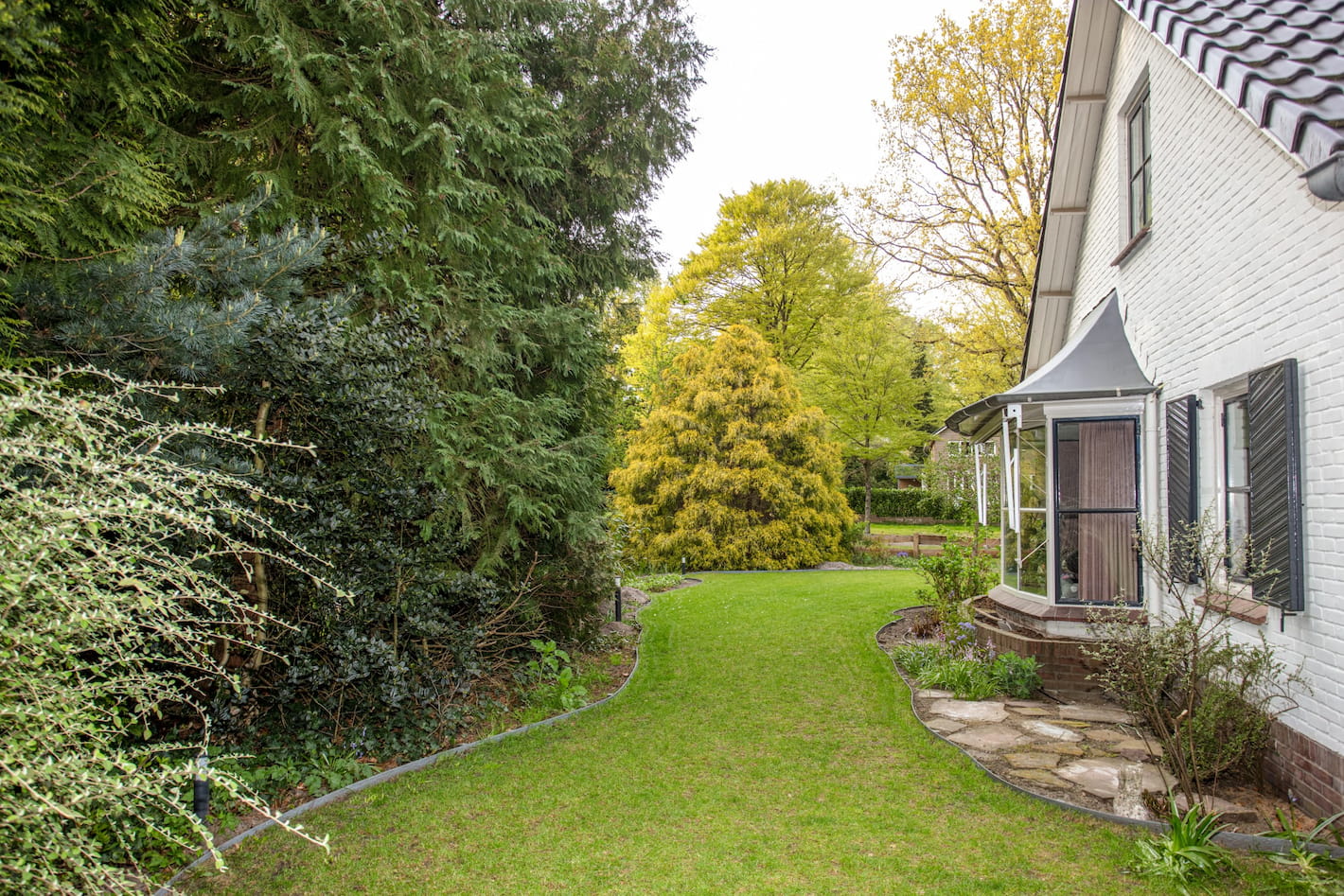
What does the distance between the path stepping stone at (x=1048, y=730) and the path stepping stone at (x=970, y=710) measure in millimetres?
247

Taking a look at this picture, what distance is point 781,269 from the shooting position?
87.5ft

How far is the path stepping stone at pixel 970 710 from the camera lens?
679 centimetres

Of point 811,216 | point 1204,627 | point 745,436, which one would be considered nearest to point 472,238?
point 1204,627

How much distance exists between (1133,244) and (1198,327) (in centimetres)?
183

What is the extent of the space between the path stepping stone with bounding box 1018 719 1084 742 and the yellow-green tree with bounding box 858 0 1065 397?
39.4 ft

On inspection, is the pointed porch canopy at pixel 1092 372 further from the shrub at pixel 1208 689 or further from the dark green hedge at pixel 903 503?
the dark green hedge at pixel 903 503

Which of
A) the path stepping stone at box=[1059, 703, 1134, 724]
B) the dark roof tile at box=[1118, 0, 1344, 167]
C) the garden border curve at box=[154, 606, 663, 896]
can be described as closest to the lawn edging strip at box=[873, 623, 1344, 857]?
the path stepping stone at box=[1059, 703, 1134, 724]

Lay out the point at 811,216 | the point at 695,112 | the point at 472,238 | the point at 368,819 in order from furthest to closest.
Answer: the point at 811,216 → the point at 695,112 → the point at 472,238 → the point at 368,819

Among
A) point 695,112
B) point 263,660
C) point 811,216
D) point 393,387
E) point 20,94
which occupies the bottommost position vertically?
point 263,660

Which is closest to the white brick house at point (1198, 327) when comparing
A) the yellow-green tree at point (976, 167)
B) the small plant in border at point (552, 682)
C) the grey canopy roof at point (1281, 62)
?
the grey canopy roof at point (1281, 62)

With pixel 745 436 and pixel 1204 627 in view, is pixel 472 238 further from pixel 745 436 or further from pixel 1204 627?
pixel 745 436

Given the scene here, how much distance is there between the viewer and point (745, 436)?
19.0 meters

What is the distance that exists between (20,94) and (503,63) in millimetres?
4064

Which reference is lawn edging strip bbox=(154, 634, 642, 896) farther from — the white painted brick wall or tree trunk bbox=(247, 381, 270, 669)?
the white painted brick wall
